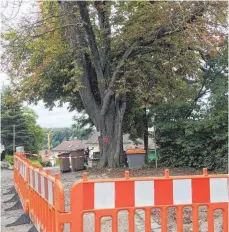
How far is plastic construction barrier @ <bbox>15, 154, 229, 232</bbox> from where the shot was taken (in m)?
3.54

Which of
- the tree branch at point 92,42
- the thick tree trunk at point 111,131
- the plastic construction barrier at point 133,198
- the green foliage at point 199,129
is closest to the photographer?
the plastic construction barrier at point 133,198

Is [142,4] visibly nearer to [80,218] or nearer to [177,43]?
[177,43]

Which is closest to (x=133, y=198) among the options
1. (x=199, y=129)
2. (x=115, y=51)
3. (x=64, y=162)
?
(x=199, y=129)

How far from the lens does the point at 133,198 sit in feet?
12.3

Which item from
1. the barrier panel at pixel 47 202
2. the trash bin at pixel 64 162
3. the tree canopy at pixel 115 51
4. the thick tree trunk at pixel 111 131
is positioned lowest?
the trash bin at pixel 64 162

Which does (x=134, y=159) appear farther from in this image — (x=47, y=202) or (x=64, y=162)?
(x=47, y=202)

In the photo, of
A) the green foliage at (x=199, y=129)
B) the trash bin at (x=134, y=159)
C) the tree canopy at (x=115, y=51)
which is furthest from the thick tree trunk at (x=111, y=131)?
the green foliage at (x=199, y=129)

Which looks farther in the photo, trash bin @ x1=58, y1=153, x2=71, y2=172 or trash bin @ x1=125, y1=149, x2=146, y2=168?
trash bin @ x1=58, y1=153, x2=71, y2=172

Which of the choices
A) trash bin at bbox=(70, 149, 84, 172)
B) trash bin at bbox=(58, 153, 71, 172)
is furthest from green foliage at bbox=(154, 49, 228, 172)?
trash bin at bbox=(58, 153, 71, 172)

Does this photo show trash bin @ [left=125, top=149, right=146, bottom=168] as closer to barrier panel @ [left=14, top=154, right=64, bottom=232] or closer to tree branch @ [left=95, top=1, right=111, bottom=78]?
tree branch @ [left=95, top=1, right=111, bottom=78]

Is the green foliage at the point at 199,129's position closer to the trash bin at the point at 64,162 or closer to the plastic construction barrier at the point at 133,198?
the trash bin at the point at 64,162

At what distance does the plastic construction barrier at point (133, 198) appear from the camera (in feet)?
11.6

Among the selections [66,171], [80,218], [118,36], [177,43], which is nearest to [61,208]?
[80,218]

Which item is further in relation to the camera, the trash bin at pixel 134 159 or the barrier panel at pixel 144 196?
the trash bin at pixel 134 159
